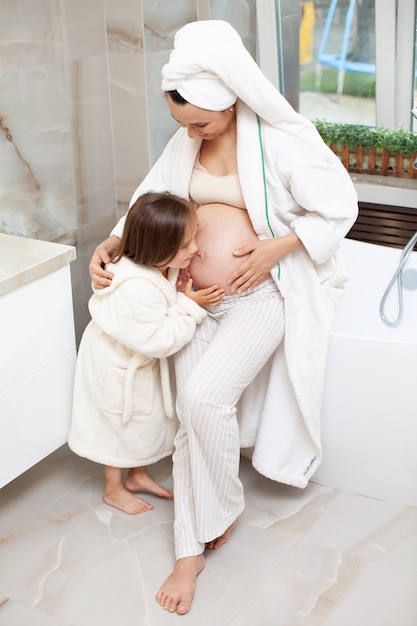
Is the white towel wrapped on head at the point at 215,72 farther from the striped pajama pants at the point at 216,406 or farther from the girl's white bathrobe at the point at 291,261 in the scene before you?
the striped pajama pants at the point at 216,406

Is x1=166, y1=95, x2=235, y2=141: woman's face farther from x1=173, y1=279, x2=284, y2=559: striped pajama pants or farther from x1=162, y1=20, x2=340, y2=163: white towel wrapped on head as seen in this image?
x1=173, y1=279, x2=284, y2=559: striped pajama pants

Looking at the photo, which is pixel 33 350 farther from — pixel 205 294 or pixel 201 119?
pixel 201 119

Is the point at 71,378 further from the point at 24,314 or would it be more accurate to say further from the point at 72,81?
the point at 72,81

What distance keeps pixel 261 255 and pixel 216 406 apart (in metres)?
0.42

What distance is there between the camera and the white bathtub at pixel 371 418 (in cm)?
238

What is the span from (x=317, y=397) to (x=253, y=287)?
36 cm

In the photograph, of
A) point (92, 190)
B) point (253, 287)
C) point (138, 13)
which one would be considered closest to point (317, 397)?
point (253, 287)

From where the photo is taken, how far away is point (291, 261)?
2.34 metres

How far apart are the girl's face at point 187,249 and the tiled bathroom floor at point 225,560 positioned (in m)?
0.76

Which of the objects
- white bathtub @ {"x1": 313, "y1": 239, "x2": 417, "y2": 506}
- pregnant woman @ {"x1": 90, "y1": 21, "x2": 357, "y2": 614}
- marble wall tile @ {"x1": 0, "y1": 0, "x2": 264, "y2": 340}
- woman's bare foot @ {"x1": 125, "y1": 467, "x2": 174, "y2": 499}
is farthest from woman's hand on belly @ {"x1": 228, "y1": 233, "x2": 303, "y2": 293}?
marble wall tile @ {"x1": 0, "y1": 0, "x2": 264, "y2": 340}

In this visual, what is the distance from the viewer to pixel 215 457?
2.20m

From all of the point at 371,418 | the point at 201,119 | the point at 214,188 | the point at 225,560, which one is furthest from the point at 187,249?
the point at 225,560

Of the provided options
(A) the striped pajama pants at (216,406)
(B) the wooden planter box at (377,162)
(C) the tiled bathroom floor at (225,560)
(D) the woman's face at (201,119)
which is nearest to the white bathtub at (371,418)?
(C) the tiled bathroom floor at (225,560)

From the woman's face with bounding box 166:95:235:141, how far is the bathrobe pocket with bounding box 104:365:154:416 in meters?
0.65
